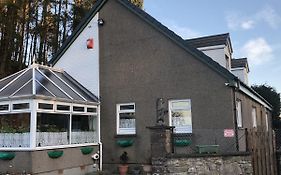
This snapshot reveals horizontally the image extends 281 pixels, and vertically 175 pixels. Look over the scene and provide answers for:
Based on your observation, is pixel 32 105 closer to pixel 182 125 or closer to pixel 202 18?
pixel 182 125

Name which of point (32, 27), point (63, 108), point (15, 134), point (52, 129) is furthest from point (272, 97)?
point (15, 134)

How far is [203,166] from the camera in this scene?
486 inches

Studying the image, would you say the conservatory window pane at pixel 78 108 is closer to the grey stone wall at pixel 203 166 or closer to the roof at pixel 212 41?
the grey stone wall at pixel 203 166

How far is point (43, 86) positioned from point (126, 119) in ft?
14.7

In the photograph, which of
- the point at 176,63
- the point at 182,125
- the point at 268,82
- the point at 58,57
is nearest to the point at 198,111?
the point at 182,125

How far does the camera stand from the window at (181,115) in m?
15.3

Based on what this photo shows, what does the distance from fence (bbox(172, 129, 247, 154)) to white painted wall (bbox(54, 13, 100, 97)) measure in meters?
5.24

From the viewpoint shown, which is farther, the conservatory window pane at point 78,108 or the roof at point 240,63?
the roof at point 240,63

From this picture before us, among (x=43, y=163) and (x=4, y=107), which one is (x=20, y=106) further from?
(x=43, y=163)

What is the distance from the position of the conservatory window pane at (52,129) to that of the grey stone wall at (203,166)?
4.33 meters

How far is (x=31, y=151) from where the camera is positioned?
490 inches

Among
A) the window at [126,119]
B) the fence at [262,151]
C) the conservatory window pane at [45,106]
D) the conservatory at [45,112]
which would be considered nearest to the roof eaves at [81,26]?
the conservatory at [45,112]

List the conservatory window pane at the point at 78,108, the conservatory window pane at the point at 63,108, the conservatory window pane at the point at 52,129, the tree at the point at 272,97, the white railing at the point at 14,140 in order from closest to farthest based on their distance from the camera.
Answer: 1. the white railing at the point at 14,140
2. the conservatory window pane at the point at 52,129
3. the conservatory window pane at the point at 63,108
4. the conservatory window pane at the point at 78,108
5. the tree at the point at 272,97

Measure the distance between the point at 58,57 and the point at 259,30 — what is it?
38.5 ft
